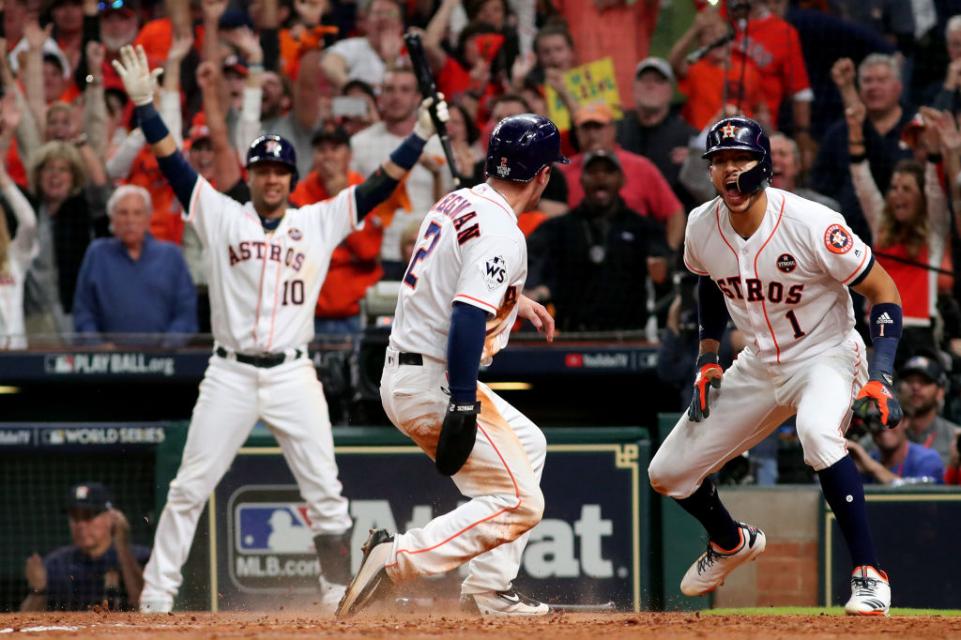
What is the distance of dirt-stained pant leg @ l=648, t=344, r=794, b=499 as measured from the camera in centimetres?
541

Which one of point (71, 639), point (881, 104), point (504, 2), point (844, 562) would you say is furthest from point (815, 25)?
point (71, 639)

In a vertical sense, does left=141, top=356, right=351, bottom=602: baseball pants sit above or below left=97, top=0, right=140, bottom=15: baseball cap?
below

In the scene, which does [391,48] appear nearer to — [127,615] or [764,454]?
[764,454]

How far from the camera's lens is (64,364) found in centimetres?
777

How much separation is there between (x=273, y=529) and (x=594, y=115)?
11.3 ft

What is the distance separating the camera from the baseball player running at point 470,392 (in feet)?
15.7

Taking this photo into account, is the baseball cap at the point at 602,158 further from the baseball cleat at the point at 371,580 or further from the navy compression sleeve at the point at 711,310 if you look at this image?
the baseball cleat at the point at 371,580

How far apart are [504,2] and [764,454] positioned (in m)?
3.99

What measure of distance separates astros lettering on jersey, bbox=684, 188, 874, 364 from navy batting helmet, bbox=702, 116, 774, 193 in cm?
16

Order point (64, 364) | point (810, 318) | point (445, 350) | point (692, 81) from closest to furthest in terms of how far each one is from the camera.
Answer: point (445, 350), point (810, 318), point (64, 364), point (692, 81)

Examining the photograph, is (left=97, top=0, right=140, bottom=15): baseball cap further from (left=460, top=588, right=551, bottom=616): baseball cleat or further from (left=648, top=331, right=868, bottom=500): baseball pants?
(left=460, top=588, right=551, bottom=616): baseball cleat

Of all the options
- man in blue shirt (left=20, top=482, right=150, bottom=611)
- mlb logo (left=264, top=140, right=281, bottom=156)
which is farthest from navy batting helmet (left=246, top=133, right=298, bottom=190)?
man in blue shirt (left=20, top=482, right=150, bottom=611)

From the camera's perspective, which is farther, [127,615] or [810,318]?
[127,615]

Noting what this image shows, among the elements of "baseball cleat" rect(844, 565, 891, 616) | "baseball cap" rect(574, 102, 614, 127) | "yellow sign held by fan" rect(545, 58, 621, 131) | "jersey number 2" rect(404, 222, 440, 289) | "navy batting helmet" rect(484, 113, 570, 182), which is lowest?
"baseball cleat" rect(844, 565, 891, 616)
